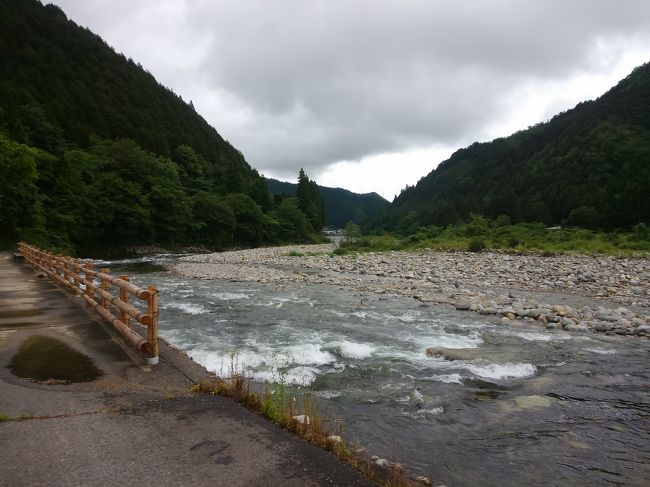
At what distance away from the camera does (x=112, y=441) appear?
3.33 meters

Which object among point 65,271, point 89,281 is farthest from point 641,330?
point 65,271

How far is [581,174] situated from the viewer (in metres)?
80.1

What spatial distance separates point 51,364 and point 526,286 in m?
A: 17.6


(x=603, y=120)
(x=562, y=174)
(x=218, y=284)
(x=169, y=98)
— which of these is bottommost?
(x=218, y=284)

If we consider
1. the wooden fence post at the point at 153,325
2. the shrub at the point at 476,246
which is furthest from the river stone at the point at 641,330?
the shrub at the point at 476,246

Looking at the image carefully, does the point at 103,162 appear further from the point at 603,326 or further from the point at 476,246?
the point at 603,326

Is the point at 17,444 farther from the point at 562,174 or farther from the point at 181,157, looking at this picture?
the point at 562,174

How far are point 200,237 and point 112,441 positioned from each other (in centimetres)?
5927

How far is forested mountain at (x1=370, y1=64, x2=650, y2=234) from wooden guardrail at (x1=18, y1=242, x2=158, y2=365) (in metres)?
56.3

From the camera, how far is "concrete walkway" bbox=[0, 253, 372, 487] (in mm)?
2881

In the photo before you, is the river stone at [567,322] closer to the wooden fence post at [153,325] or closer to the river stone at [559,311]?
the river stone at [559,311]

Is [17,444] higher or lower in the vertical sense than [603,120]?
lower

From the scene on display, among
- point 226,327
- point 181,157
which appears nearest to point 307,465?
point 226,327

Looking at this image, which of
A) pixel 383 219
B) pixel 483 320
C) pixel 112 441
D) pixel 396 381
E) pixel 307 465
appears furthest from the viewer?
pixel 383 219
